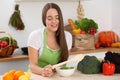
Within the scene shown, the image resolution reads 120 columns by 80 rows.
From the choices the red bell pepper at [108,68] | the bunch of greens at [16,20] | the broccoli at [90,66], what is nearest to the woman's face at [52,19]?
the broccoli at [90,66]

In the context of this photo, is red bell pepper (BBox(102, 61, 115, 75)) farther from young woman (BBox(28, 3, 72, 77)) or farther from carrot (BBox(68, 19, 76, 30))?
carrot (BBox(68, 19, 76, 30))

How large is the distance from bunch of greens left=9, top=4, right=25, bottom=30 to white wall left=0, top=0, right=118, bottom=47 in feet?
0.15

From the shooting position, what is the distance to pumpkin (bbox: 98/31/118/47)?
10.5ft

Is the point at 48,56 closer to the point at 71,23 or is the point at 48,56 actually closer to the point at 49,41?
the point at 49,41


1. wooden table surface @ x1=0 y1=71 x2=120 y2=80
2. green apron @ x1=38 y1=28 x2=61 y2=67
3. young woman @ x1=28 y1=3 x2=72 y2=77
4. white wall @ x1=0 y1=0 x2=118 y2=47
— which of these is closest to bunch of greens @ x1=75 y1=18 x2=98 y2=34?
white wall @ x1=0 y1=0 x2=118 y2=47

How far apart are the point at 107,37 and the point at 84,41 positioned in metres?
0.44

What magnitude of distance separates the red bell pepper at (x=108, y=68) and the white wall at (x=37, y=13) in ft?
4.89

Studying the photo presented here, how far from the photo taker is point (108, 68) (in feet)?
5.07

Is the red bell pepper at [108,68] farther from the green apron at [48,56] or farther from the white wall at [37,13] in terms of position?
the white wall at [37,13]

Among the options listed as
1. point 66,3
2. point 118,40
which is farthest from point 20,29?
point 118,40

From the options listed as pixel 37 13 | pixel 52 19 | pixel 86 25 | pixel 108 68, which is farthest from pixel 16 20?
pixel 108 68

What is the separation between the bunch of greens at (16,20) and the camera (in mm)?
2744

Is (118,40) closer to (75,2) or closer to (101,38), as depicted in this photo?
(101,38)

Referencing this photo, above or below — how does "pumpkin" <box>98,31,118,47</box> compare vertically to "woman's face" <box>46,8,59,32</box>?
below
